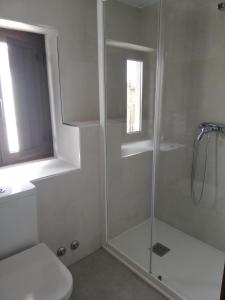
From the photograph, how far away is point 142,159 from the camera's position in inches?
83.3

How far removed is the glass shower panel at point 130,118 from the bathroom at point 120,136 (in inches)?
0.4

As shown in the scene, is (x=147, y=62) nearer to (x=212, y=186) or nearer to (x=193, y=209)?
(x=212, y=186)

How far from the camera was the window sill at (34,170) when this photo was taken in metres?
1.49

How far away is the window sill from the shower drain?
103cm

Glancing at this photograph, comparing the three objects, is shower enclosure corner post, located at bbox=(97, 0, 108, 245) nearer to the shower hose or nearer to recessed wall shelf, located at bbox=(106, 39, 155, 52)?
recessed wall shelf, located at bbox=(106, 39, 155, 52)

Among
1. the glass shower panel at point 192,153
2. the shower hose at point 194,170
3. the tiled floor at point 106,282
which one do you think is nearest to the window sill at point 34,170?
the tiled floor at point 106,282

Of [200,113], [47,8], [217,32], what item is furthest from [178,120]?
[47,8]

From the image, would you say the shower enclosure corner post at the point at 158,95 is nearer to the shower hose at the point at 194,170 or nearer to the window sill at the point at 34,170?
the shower hose at the point at 194,170

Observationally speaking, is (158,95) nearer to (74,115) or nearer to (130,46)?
(130,46)

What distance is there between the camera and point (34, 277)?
110 centimetres

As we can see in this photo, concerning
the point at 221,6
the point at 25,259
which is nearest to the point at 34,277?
the point at 25,259

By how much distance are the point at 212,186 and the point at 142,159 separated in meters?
0.66

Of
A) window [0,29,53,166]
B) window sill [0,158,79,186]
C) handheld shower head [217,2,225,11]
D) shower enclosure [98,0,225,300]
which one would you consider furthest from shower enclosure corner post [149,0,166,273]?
window [0,29,53,166]

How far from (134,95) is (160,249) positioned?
1435mm
